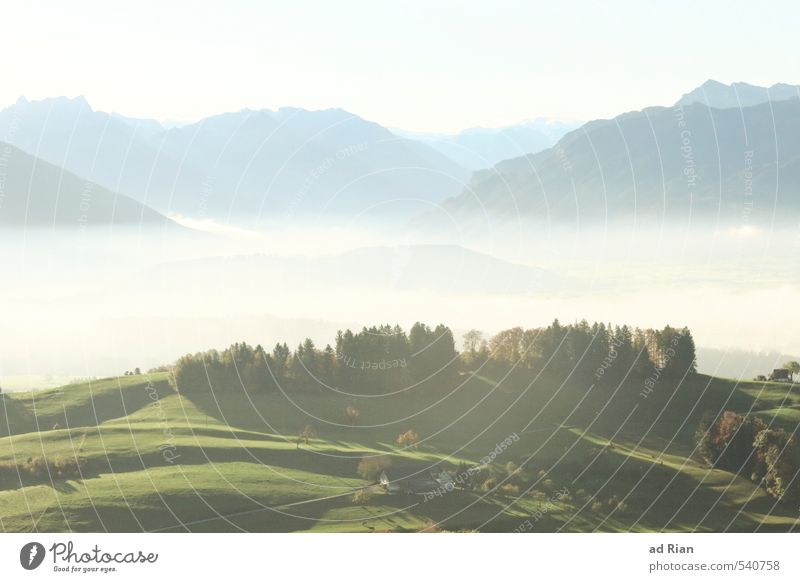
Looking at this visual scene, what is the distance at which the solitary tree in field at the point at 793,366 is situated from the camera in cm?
3003

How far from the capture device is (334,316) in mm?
30078

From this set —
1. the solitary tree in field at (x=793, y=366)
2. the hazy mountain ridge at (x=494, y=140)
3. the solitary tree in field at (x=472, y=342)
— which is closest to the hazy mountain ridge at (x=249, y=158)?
the hazy mountain ridge at (x=494, y=140)

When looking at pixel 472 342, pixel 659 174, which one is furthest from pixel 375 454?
pixel 659 174

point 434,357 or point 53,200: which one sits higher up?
point 53,200

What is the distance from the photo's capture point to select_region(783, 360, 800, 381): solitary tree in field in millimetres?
30031

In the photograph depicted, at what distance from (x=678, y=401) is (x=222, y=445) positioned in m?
14.6

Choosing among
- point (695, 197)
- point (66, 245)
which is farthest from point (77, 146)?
point (695, 197)

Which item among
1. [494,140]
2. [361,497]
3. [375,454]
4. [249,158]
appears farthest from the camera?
[494,140]

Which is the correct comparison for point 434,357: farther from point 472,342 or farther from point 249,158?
point 249,158

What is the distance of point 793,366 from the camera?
98.6 ft
